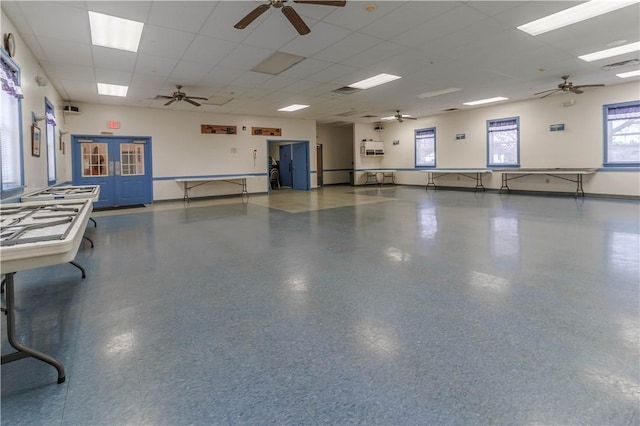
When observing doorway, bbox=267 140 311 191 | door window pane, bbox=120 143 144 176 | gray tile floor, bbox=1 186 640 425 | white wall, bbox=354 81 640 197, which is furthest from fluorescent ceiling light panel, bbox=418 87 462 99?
door window pane, bbox=120 143 144 176

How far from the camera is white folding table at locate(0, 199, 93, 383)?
1.33 meters

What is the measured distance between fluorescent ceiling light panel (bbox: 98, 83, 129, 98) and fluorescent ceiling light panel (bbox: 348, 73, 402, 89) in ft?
17.9

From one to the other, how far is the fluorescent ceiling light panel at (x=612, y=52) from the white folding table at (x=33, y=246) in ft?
28.0

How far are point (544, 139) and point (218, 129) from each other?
10.5 meters

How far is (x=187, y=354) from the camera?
2.00m

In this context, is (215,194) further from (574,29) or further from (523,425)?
(523,425)

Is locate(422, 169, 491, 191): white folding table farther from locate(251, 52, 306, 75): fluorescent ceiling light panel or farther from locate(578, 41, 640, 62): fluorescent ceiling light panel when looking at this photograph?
locate(251, 52, 306, 75): fluorescent ceiling light panel

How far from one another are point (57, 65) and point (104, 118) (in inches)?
142

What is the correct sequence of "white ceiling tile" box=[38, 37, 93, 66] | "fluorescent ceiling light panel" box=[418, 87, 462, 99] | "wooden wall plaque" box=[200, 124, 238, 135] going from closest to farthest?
"white ceiling tile" box=[38, 37, 93, 66] → "fluorescent ceiling light panel" box=[418, 87, 462, 99] → "wooden wall plaque" box=[200, 124, 238, 135]

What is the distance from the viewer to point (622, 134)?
29.9 feet

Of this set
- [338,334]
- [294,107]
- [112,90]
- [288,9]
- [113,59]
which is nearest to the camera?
[338,334]

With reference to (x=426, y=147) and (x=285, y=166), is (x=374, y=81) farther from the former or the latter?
(x=285, y=166)

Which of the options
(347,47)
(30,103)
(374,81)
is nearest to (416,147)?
(374,81)

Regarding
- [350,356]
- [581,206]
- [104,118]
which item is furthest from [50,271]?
[581,206]
